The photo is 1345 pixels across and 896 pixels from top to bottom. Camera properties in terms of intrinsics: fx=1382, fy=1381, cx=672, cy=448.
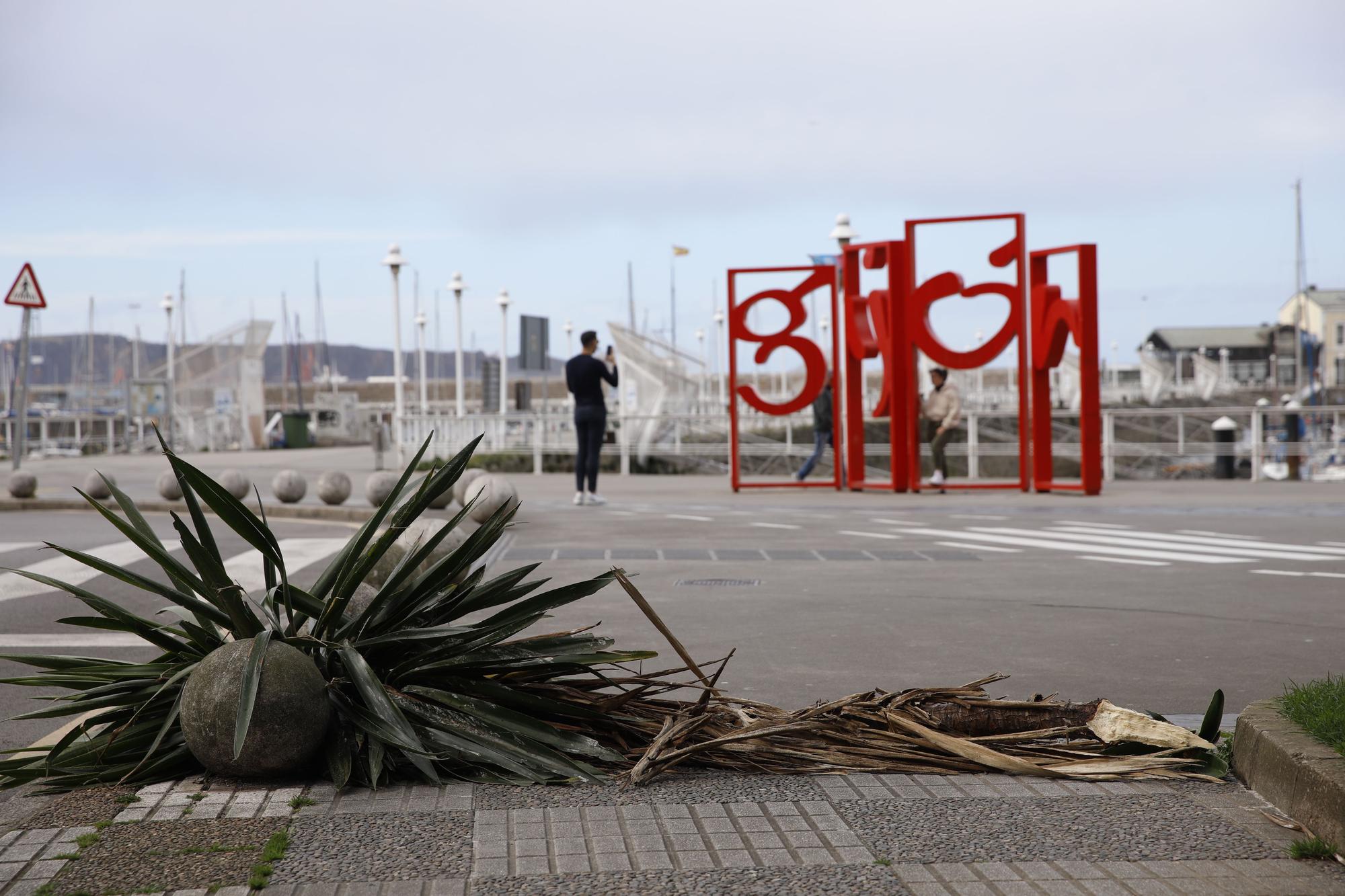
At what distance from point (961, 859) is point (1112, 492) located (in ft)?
59.5

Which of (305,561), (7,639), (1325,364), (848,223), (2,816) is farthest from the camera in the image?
(1325,364)

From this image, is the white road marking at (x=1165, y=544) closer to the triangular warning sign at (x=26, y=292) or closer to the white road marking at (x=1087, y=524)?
the white road marking at (x=1087, y=524)


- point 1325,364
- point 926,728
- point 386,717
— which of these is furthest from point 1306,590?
point 1325,364

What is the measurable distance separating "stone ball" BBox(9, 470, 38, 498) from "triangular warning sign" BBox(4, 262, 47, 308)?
3.22 m

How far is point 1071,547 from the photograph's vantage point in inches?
503

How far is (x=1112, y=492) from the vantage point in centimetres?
2080

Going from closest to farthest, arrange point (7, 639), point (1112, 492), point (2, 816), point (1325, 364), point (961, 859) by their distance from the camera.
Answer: point (961, 859) → point (2, 816) → point (7, 639) → point (1112, 492) → point (1325, 364)

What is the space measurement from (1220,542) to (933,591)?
4.77 metres

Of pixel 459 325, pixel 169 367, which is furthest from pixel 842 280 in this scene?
pixel 169 367

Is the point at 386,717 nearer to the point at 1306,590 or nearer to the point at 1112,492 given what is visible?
the point at 1306,590

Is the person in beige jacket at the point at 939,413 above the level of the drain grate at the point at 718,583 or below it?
above

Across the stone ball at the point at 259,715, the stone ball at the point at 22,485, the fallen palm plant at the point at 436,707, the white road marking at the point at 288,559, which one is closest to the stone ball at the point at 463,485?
the white road marking at the point at 288,559

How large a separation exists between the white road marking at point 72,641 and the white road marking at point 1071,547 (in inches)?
313

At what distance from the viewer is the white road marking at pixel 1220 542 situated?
1238cm
